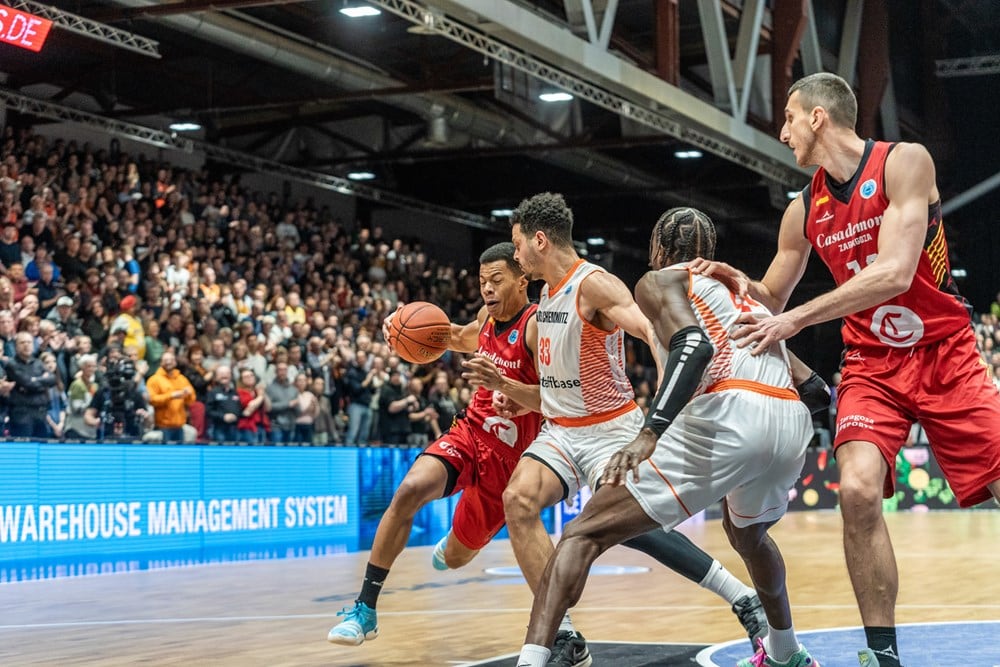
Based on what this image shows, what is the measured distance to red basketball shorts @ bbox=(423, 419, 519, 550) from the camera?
6.34m

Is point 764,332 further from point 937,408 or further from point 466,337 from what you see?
point 466,337

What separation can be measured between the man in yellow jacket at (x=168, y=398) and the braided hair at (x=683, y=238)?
1009 cm

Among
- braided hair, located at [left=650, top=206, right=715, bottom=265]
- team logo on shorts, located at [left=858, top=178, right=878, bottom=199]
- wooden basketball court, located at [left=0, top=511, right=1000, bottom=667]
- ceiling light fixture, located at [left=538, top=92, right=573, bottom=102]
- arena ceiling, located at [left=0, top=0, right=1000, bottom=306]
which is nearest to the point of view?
team logo on shorts, located at [left=858, top=178, right=878, bottom=199]

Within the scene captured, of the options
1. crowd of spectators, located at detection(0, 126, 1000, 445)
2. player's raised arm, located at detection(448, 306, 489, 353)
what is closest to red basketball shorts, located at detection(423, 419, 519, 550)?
player's raised arm, located at detection(448, 306, 489, 353)

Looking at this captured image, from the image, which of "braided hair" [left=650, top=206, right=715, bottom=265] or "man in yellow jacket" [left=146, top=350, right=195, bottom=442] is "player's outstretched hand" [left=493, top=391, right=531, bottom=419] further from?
"man in yellow jacket" [left=146, top=350, right=195, bottom=442]

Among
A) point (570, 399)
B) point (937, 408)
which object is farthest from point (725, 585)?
point (937, 408)

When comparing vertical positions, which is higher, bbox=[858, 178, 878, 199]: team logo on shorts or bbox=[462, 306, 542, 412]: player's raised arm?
bbox=[858, 178, 878, 199]: team logo on shorts

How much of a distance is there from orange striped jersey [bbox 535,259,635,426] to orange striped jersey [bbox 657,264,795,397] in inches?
34.1

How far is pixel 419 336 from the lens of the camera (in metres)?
7.20

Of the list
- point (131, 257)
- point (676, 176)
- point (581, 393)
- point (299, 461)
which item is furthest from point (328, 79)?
point (581, 393)

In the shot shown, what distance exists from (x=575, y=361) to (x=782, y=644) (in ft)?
4.62

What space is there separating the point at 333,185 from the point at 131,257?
863cm

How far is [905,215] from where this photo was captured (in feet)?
14.5

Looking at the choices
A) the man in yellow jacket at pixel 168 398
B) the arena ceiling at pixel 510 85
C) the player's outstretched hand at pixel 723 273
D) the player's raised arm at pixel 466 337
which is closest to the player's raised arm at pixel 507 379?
the player's raised arm at pixel 466 337
